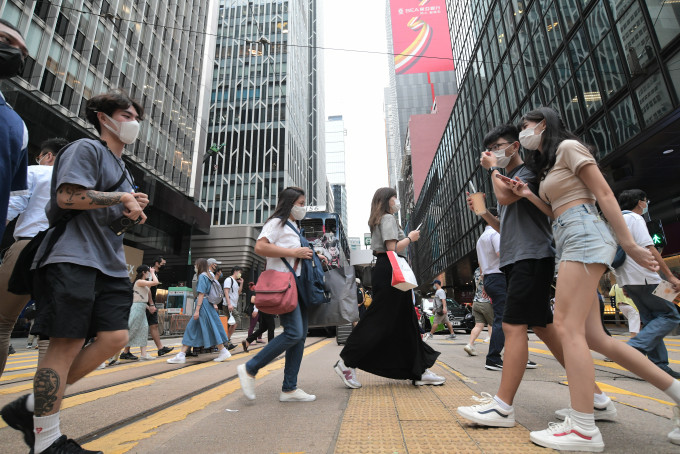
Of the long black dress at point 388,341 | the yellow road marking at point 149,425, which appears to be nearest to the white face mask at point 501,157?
the long black dress at point 388,341

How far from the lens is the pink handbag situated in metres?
2.77

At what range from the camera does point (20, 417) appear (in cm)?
167

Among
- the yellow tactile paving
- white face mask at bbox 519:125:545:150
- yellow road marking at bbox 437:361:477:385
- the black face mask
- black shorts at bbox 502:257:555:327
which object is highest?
the black face mask

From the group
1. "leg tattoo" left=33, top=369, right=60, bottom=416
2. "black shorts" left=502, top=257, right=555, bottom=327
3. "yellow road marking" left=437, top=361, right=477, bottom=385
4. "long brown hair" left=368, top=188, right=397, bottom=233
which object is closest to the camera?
"leg tattoo" left=33, top=369, right=60, bottom=416

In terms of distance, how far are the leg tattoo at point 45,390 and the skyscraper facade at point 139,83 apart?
12.7m

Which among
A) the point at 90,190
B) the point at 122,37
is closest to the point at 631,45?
the point at 90,190

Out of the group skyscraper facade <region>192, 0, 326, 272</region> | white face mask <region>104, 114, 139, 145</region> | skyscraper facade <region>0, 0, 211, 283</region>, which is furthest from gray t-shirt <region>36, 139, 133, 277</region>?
skyscraper facade <region>192, 0, 326, 272</region>

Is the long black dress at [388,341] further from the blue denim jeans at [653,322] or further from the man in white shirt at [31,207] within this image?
the man in white shirt at [31,207]

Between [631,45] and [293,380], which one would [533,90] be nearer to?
[631,45]

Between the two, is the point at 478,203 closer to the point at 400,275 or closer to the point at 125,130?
the point at 400,275

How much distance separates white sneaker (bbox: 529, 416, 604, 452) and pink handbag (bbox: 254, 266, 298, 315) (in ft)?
5.76

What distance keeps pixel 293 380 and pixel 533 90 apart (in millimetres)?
19288

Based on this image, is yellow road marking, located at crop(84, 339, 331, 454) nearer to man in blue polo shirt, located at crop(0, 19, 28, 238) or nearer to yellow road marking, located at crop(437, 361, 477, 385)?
man in blue polo shirt, located at crop(0, 19, 28, 238)

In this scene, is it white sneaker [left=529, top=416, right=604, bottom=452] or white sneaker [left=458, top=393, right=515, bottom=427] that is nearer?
white sneaker [left=529, top=416, right=604, bottom=452]
